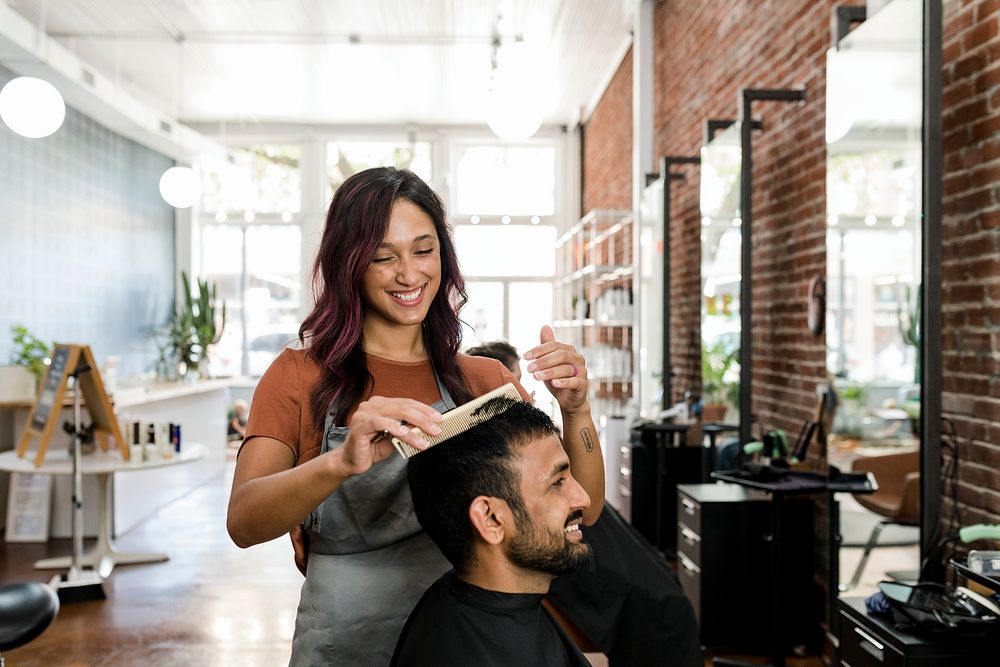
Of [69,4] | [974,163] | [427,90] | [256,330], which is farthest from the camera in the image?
[256,330]

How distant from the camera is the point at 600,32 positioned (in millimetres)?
8336

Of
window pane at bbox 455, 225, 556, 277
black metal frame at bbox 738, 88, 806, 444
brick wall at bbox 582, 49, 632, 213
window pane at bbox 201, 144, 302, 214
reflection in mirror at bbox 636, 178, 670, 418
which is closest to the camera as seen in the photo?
black metal frame at bbox 738, 88, 806, 444

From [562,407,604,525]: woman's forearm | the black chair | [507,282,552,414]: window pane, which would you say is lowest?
the black chair

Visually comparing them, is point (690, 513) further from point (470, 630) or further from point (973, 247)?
point (470, 630)

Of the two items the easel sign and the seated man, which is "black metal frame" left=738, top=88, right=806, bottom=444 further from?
the easel sign

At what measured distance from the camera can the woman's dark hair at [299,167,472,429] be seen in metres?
1.52

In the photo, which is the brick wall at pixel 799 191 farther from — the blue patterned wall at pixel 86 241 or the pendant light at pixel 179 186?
the blue patterned wall at pixel 86 241

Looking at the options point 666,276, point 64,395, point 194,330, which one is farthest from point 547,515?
point 194,330

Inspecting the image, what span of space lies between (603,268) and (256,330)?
5847 millimetres

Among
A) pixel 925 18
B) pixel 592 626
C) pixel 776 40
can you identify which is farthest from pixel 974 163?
pixel 776 40

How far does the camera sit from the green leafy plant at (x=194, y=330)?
1057 centimetres

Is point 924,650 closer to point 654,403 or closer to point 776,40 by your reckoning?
point 776,40

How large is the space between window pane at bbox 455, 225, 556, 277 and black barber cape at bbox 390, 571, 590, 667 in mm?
10942

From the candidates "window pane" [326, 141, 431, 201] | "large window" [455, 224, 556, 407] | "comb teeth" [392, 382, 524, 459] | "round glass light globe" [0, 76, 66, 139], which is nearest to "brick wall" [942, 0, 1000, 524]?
"comb teeth" [392, 382, 524, 459]
